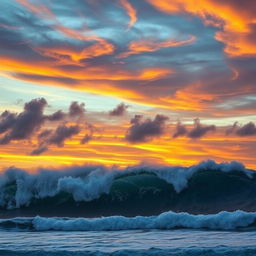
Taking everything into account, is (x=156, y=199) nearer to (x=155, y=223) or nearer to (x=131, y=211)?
(x=131, y=211)

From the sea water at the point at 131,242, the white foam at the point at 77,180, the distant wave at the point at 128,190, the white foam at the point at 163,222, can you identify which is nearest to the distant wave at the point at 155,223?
the white foam at the point at 163,222

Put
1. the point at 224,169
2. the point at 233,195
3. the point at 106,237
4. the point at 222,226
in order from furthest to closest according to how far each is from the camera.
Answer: the point at 224,169
the point at 233,195
the point at 222,226
the point at 106,237

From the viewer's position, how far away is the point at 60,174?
23656 millimetres

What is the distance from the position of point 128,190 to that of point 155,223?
684 centimetres

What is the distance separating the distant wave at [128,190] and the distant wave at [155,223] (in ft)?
12.5

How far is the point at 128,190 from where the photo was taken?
73.2ft

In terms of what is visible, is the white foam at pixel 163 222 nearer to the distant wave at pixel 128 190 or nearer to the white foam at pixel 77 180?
the distant wave at pixel 128 190

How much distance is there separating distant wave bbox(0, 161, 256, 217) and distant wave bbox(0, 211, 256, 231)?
381 cm

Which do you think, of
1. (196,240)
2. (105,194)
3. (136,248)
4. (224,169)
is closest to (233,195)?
(224,169)

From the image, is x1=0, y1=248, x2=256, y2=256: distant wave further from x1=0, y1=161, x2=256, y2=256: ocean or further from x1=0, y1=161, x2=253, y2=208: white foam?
x1=0, y1=161, x2=253, y2=208: white foam

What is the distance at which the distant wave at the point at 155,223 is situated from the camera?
15.2m

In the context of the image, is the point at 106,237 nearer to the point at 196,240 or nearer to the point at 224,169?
the point at 196,240

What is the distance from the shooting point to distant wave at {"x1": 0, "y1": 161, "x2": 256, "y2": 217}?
20.6 meters

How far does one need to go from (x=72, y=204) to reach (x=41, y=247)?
9.21m
